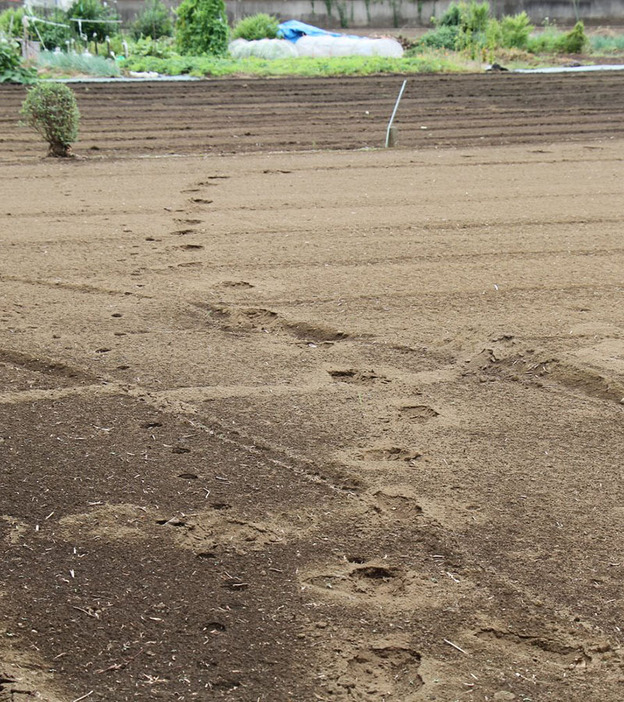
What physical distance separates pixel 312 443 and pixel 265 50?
19271mm

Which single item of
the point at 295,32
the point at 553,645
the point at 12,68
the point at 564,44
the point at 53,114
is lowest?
the point at 553,645

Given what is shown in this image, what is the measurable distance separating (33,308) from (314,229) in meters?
2.59

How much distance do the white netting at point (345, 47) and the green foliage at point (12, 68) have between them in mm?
8085

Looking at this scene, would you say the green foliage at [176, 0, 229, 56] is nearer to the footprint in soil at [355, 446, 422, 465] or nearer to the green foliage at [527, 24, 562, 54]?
the green foliage at [527, 24, 562, 54]

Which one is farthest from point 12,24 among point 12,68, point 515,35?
point 515,35

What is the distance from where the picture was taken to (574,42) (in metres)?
24.4

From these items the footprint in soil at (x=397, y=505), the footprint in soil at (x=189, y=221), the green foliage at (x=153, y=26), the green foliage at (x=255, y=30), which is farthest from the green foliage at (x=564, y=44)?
the footprint in soil at (x=397, y=505)

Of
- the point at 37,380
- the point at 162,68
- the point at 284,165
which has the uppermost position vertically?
the point at 162,68

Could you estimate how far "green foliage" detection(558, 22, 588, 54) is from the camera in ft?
79.9

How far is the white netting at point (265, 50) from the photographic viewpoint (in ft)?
71.3

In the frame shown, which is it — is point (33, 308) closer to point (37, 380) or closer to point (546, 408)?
point (37, 380)

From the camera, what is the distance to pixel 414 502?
3.58m

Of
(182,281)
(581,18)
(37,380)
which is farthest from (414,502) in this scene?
(581,18)

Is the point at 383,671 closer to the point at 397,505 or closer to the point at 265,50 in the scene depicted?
the point at 397,505
